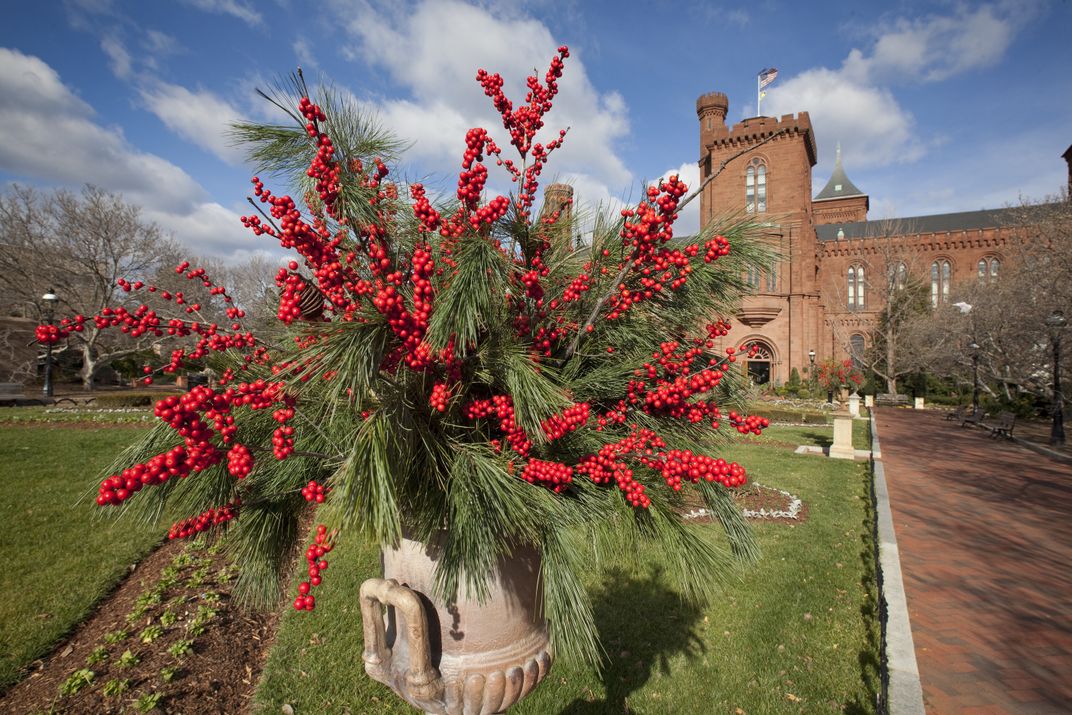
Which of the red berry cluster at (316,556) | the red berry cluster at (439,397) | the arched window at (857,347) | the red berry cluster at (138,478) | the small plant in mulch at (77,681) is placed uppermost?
the arched window at (857,347)

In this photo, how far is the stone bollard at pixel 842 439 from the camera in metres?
11.5

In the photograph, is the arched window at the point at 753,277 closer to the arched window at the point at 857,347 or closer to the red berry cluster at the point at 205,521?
the red berry cluster at the point at 205,521

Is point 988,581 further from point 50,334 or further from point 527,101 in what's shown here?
point 50,334

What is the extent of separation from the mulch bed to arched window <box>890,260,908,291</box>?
123 ft

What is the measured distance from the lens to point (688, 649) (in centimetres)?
390

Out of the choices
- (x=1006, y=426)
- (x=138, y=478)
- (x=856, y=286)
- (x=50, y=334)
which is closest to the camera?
(x=138, y=478)

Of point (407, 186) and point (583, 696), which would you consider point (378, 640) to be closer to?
point (407, 186)

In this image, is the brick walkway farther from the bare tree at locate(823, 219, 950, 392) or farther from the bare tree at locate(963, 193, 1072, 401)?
the bare tree at locate(823, 219, 950, 392)

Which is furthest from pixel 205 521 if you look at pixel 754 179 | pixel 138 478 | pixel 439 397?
pixel 754 179

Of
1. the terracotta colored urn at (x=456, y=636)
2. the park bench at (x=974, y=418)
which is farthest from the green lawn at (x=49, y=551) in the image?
the park bench at (x=974, y=418)

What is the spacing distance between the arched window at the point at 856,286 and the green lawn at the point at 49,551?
40.9 meters

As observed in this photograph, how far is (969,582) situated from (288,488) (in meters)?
6.52

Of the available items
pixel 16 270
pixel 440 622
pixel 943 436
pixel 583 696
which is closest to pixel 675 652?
pixel 583 696

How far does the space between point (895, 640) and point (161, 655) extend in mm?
5317
